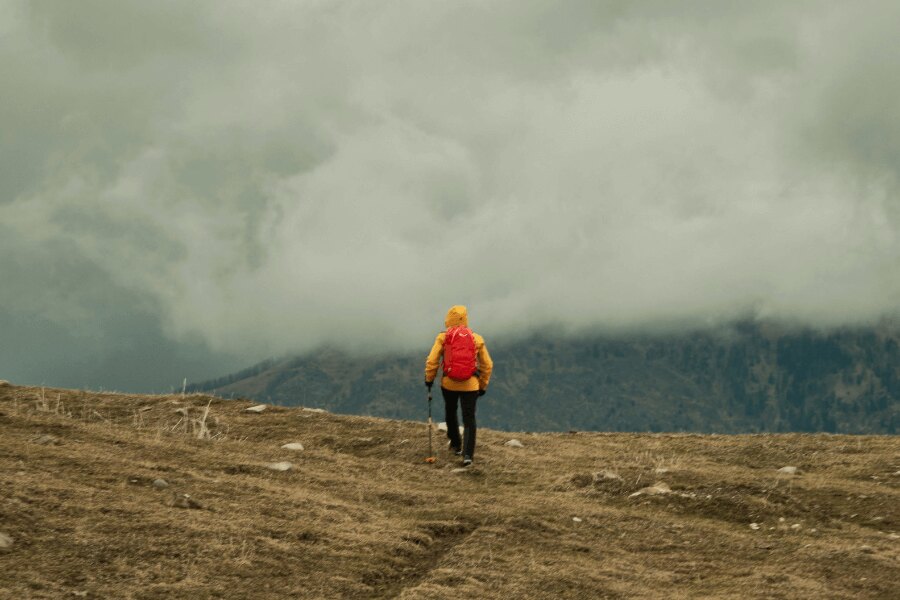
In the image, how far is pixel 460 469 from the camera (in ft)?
72.6

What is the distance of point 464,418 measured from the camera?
23766 millimetres

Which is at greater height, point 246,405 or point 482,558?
point 246,405

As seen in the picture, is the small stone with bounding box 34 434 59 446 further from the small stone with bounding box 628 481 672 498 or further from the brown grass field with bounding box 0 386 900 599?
the small stone with bounding box 628 481 672 498

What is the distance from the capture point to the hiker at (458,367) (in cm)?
2341

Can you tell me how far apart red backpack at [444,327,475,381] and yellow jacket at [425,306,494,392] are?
153mm

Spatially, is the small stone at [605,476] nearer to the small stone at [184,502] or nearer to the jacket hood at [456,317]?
the jacket hood at [456,317]

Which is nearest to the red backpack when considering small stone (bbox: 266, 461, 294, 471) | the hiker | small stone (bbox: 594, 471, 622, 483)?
the hiker

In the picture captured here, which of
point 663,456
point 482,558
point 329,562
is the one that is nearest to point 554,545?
point 482,558

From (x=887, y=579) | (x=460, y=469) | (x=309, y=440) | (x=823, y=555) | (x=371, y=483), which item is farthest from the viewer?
(x=309, y=440)

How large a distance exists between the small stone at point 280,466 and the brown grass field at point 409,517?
0.14 m

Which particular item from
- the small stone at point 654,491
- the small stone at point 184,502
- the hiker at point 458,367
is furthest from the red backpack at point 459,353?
the small stone at point 184,502

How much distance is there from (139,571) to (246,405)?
15.4 metres

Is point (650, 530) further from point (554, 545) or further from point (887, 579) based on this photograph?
point (887, 579)

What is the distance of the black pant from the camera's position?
22.8 metres
